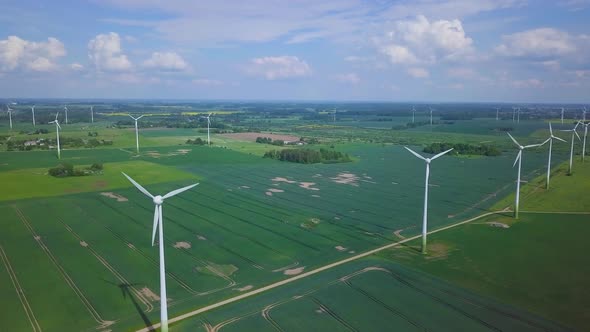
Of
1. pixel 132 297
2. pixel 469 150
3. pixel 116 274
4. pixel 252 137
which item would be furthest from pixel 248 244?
pixel 252 137

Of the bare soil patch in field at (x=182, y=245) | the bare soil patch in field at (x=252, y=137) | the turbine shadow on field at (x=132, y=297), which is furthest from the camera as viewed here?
the bare soil patch in field at (x=252, y=137)

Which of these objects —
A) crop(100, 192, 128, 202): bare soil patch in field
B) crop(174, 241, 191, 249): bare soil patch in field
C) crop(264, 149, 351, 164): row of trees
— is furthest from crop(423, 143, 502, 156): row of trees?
crop(174, 241, 191, 249): bare soil patch in field

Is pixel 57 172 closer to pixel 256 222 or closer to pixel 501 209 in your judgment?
pixel 256 222

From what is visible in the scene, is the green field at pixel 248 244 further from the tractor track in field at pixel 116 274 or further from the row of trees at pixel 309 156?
the row of trees at pixel 309 156

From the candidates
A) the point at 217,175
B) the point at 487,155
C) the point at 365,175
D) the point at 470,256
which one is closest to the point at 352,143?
the point at 487,155

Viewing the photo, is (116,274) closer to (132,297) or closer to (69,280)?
(69,280)

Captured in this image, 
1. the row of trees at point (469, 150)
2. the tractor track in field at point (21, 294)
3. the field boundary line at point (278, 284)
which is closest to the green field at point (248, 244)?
the tractor track in field at point (21, 294)
